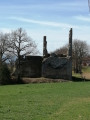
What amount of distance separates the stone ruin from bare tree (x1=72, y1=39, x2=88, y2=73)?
30.8 metres

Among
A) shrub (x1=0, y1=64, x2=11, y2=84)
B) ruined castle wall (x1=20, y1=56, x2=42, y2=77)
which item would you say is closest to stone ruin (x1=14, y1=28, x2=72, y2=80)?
ruined castle wall (x1=20, y1=56, x2=42, y2=77)

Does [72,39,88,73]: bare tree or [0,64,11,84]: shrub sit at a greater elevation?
[72,39,88,73]: bare tree

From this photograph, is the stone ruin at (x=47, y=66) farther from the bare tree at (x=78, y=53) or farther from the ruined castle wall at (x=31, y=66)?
the bare tree at (x=78, y=53)

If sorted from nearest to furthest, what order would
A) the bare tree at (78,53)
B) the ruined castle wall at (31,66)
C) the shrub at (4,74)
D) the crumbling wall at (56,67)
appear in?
the shrub at (4,74) < the crumbling wall at (56,67) < the ruined castle wall at (31,66) < the bare tree at (78,53)

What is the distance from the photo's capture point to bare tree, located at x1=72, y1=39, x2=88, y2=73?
9309 cm

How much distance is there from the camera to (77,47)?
315ft

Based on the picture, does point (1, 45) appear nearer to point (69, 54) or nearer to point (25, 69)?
point (25, 69)

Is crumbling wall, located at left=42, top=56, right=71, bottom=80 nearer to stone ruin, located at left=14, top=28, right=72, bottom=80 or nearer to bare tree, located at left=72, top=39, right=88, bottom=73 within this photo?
stone ruin, located at left=14, top=28, right=72, bottom=80

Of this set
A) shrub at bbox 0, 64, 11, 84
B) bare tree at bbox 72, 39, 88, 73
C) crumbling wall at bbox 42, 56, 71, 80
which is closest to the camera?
shrub at bbox 0, 64, 11, 84

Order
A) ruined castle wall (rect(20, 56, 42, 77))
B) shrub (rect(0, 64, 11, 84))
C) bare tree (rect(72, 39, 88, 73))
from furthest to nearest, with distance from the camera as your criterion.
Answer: bare tree (rect(72, 39, 88, 73))
ruined castle wall (rect(20, 56, 42, 77))
shrub (rect(0, 64, 11, 84))

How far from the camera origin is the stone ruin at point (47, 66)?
5859 cm

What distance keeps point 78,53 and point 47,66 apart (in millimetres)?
37068

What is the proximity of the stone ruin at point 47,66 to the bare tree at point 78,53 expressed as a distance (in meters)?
30.8

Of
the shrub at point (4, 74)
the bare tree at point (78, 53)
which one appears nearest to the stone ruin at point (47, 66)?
the shrub at point (4, 74)
